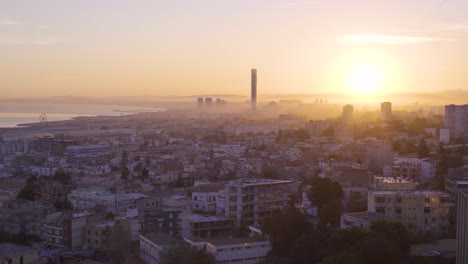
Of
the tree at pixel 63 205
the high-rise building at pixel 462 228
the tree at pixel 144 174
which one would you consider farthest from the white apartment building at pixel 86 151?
the high-rise building at pixel 462 228

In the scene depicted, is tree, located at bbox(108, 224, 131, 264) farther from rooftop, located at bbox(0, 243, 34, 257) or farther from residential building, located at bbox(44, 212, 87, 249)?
rooftop, located at bbox(0, 243, 34, 257)

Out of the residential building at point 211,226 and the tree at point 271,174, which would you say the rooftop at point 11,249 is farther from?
the tree at point 271,174

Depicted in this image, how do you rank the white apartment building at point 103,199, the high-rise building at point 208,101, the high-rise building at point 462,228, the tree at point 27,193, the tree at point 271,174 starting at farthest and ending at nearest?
1. the high-rise building at point 208,101
2. the tree at point 271,174
3. the tree at point 27,193
4. the white apartment building at point 103,199
5. the high-rise building at point 462,228

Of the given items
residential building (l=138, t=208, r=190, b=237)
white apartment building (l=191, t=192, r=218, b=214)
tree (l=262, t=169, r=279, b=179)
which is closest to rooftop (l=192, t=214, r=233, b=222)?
residential building (l=138, t=208, r=190, b=237)

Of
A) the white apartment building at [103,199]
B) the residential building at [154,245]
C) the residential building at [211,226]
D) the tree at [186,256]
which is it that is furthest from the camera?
the white apartment building at [103,199]

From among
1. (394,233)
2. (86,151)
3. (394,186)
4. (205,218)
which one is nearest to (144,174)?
(205,218)

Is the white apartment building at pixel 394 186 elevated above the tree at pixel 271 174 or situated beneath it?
elevated above

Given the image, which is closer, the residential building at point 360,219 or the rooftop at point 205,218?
the residential building at point 360,219

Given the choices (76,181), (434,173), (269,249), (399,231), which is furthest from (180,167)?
(399,231)
